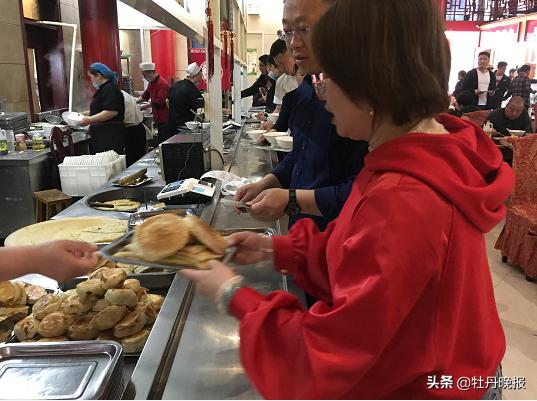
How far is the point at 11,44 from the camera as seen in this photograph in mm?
6660

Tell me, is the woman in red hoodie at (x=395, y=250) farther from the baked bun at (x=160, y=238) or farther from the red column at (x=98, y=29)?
the red column at (x=98, y=29)

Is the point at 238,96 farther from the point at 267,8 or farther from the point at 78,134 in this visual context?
the point at 267,8

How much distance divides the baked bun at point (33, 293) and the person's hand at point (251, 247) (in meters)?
0.73

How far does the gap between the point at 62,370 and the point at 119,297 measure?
30 centimetres

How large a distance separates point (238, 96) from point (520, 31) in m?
11.3

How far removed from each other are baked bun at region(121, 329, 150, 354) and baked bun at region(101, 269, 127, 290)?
0.52ft

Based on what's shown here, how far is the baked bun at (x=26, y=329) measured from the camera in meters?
1.22

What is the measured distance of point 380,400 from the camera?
0.81 metres

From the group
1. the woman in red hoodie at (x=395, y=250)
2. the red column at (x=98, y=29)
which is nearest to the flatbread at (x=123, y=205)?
the woman in red hoodie at (x=395, y=250)

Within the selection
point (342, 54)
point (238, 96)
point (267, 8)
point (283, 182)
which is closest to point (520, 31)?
point (267, 8)

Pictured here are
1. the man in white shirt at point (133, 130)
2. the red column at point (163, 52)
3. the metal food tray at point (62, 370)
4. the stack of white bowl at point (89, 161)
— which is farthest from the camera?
the red column at point (163, 52)

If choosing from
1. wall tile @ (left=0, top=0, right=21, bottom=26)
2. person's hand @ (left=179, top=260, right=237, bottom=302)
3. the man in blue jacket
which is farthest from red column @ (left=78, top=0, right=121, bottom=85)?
person's hand @ (left=179, top=260, right=237, bottom=302)

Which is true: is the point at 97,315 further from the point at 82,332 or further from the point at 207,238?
the point at 207,238

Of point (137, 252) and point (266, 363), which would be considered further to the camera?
point (137, 252)
